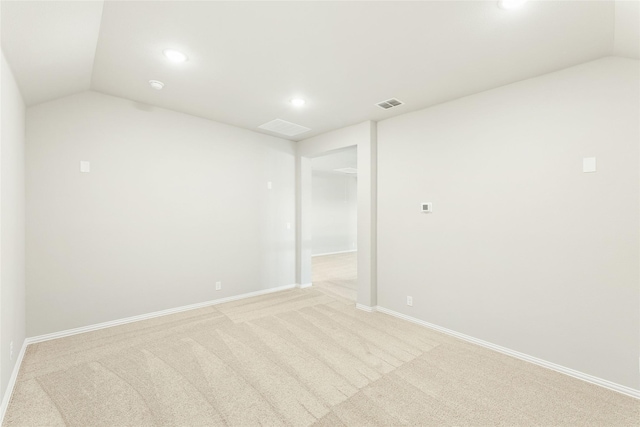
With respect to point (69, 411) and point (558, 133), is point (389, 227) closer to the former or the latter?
point (558, 133)

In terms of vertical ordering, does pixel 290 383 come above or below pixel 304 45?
below

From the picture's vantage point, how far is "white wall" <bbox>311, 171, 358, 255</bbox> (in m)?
9.36

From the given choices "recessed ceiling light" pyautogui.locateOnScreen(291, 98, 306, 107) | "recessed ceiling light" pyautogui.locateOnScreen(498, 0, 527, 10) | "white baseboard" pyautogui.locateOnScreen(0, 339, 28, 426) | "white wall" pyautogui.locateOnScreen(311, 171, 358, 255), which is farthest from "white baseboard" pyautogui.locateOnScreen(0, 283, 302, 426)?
"white wall" pyautogui.locateOnScreen(311, 171, 358, 255)

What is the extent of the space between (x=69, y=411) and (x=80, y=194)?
2.21 m

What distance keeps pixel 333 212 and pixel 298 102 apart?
6601 millimetres

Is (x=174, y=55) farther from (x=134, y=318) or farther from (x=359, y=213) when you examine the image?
(x=134, y=318)

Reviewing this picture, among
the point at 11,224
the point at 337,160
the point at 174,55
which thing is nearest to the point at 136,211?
the point at 11,224

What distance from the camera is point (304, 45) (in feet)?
7.27

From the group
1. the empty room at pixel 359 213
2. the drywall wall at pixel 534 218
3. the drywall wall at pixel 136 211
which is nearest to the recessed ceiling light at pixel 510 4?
the empty room at pixel 359 213

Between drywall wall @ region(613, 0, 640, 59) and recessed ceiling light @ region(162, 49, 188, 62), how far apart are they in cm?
310

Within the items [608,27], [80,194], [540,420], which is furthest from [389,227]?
[80,194]

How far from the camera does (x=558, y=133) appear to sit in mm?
2498

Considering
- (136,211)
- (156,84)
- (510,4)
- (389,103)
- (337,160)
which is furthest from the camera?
(337,160)

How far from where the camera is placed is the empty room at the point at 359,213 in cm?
193
